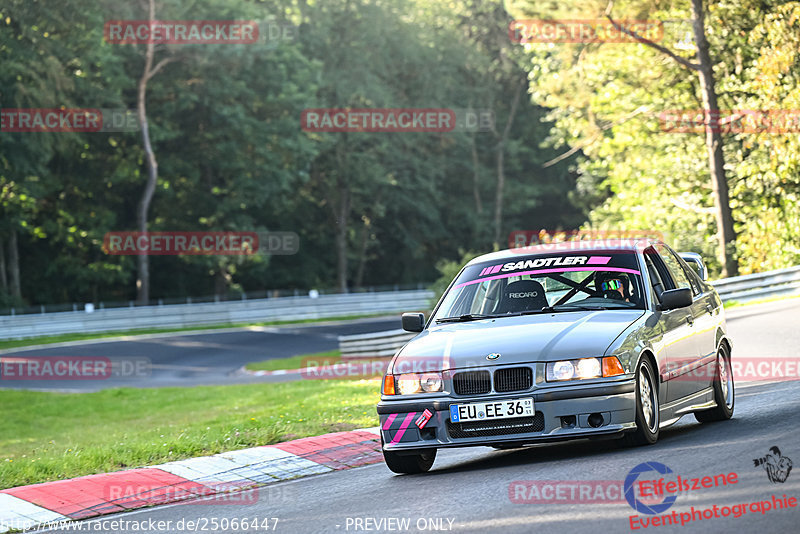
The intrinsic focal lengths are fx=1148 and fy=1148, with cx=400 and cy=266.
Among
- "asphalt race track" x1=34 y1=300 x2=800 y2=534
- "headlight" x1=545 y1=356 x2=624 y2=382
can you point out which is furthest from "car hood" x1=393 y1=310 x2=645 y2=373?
"asphalt race track" x1=34 y1=300 x2=800 y2=534

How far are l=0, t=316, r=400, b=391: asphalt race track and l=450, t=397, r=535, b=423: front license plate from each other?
63.0ft

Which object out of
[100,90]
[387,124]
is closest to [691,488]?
[100,90]

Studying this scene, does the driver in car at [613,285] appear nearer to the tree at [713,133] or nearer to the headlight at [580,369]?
the headlight at [580,369]

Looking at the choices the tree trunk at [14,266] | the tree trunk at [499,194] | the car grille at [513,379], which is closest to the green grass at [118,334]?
the tree trunk at [14,266]

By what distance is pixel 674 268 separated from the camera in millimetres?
10172

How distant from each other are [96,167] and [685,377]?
47.9 meters

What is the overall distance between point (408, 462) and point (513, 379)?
1.19m

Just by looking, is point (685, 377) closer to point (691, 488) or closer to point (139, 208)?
point (691, 488)

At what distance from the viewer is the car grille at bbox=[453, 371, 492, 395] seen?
26.4 feet

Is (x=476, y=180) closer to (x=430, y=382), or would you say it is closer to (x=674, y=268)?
(x=674, y=268)

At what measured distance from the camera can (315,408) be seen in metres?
15.3

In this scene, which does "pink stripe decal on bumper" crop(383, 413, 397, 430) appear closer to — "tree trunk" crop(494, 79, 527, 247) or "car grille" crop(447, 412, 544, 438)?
"car grille" crop(447, 412, 544, 438)

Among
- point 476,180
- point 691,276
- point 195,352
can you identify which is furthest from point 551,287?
point 476,180

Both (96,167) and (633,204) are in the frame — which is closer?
(633,204)
